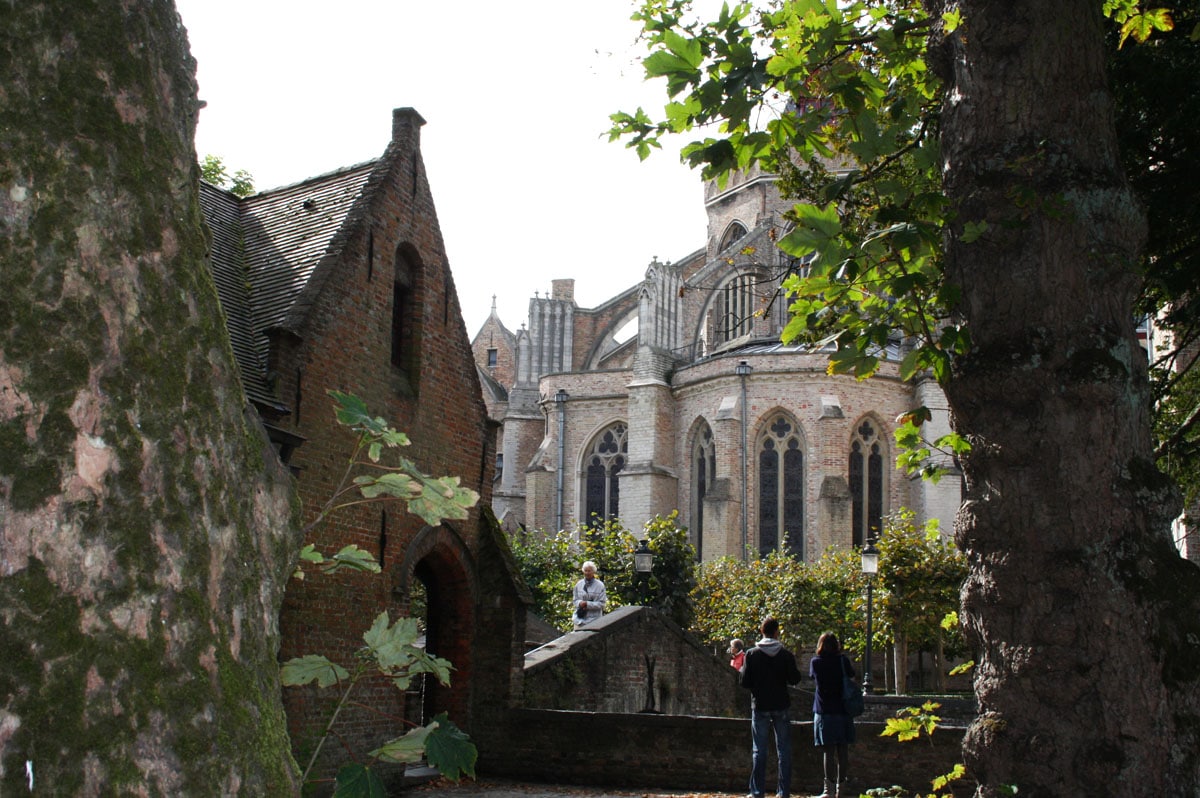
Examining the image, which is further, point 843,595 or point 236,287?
point 843,595

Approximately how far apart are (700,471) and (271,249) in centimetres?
2732

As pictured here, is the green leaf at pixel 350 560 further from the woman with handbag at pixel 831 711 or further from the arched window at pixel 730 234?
the arched window at pixel 730 234

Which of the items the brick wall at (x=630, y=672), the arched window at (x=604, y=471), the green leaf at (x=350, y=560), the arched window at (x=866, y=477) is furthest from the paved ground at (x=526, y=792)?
the arched window at (x=604, y=471)

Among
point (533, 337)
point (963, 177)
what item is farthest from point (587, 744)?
point (533, 337)

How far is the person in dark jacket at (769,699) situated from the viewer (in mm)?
11102

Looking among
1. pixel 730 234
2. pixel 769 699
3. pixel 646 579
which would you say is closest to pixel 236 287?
pixel 769 699

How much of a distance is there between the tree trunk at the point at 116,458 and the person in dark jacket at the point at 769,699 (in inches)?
376

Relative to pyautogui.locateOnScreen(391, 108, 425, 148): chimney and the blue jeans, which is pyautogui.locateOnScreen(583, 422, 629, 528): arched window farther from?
the blue jeans

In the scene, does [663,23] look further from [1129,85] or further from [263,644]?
[263,644]

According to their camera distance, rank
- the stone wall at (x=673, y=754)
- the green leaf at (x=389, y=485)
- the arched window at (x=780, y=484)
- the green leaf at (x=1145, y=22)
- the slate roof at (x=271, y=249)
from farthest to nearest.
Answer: the arched window at (x=780, y=484) < the stone wall at (x=673, y=754) < the slate roof at (x=271, y=249) < the green leaf at (x=1145, y=22) < the green leaf at (x=389, y=485)

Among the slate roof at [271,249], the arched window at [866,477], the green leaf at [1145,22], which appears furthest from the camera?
the arched window at [866,477]

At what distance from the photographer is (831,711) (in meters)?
11.2

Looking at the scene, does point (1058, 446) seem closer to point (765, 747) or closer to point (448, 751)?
point (448, 751)

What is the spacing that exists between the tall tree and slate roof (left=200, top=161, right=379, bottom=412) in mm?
6986
